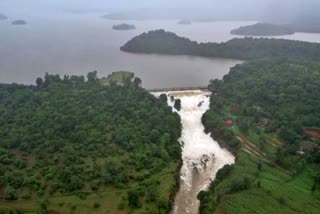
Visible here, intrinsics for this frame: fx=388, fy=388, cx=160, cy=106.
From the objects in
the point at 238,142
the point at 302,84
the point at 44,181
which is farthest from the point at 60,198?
the point at 302,84

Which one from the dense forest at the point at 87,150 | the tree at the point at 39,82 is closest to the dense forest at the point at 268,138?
the dense forest at the point at 87,150

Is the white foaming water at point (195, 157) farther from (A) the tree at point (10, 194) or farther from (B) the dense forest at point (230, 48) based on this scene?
(B) the dense forest at point (230, 48)

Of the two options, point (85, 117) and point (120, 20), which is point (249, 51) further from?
point (120, 20)

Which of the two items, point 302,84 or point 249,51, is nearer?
point 302,84

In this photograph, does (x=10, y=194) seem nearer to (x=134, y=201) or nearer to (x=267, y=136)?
(x=134, y=201)

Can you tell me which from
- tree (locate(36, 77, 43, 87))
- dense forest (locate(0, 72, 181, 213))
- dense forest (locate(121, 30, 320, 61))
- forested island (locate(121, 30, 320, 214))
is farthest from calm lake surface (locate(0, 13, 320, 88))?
dense forest (locate(0, 72, 181, 213))
